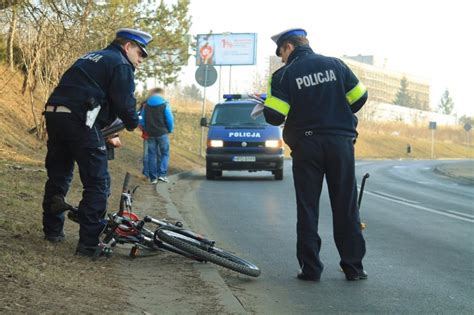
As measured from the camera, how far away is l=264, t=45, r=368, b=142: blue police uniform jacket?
5.92m

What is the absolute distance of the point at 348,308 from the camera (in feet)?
16.8

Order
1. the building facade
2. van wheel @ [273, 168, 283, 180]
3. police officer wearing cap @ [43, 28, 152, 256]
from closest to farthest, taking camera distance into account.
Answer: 1. police officer wearing cap @ [43, 28, 152, 256]
2. van wheel @ [273, 168, 283, 180]
3. the building facade

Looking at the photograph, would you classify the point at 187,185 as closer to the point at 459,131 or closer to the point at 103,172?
the point at 103,172

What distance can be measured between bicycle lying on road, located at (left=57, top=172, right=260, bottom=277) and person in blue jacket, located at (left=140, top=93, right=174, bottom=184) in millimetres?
9278

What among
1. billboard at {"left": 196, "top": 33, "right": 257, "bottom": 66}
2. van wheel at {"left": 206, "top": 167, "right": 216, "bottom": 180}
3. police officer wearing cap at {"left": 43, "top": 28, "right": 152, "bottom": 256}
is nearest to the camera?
police officer wearing cap at {"left": 43, "top": 28, "right": 152, "bottom": 256}

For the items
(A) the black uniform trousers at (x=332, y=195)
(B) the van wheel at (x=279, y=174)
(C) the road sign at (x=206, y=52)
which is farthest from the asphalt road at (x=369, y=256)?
(C) the road sign at (x=206, y=52)

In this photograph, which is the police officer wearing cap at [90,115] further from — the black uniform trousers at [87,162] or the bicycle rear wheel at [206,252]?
the bicycle rear wheel at [206,252]

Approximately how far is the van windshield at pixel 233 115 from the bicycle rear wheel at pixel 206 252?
1282 centimetres

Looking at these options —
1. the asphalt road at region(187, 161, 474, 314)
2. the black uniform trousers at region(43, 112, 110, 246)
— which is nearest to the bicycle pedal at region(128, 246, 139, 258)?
the black uniform trousers at region(43, 112, 110, 246)

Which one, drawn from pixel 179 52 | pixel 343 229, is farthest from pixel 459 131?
pixel 343 229

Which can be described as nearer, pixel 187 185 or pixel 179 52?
pixel 187 185

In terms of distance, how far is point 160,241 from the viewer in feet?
20.1

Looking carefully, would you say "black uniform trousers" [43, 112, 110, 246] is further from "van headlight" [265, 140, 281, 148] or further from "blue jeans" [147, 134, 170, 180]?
"van headlight" [265, 140, 281, 148]

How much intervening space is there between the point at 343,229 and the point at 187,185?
1082 cm
